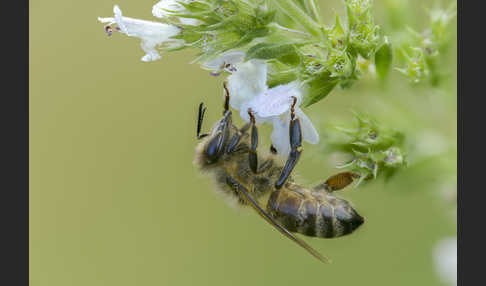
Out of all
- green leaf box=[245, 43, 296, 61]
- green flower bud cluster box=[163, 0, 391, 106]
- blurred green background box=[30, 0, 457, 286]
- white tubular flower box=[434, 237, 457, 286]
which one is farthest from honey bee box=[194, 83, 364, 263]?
blurred green background box=[30, 0, 457, 286]

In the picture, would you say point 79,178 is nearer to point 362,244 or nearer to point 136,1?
point 136,1

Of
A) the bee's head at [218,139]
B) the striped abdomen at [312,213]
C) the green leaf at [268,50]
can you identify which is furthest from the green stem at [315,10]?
the striped abdomen at [312,213]

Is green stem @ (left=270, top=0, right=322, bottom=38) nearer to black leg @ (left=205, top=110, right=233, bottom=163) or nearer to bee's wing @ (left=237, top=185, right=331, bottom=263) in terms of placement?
black leg @ (left=205, top=110, right=233, bottom=163)

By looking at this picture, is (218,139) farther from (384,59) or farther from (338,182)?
(384,59)

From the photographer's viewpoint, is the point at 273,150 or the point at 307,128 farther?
the point at 273,150

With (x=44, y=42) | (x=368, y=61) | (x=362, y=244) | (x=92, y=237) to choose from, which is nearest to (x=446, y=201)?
(x=368, y=61)

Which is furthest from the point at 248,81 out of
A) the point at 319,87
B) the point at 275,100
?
the point at 319,87
